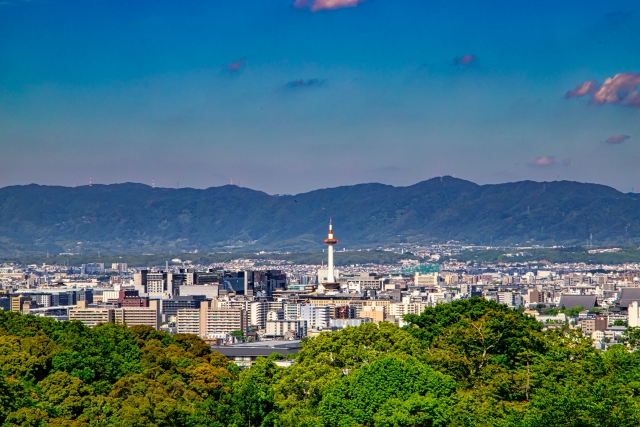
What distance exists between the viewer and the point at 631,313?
82500 mm

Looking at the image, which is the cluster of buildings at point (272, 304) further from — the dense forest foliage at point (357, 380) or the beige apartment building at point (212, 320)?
the dense forest foliage at point (357, 380)

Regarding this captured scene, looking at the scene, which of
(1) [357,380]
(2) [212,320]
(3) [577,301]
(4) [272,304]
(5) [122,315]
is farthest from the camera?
(3) [577,301]

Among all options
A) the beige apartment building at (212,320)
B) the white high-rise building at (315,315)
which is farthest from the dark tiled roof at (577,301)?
the beige apartment building at (212,320)

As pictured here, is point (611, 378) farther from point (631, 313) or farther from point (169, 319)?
point (169, 319)

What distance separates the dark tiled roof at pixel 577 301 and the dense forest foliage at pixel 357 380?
82225 millimetres

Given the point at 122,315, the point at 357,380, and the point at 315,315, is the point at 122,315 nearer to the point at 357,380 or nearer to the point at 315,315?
the point at 315,315

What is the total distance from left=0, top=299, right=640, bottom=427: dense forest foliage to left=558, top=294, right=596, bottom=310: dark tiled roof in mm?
82225

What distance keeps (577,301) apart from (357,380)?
95.8 meters

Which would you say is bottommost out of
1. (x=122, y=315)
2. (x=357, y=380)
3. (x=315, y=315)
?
(x=357, y=380)

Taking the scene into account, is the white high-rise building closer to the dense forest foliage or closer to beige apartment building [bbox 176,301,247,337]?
beige apartment building [bbox 176,301,247,337]

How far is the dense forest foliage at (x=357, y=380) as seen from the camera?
2145 centimetres

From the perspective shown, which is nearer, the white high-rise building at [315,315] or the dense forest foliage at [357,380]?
the dense forest foliage at [357,380]

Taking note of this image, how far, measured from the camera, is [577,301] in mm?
115375

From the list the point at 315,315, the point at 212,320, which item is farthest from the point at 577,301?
the point at 212,320
